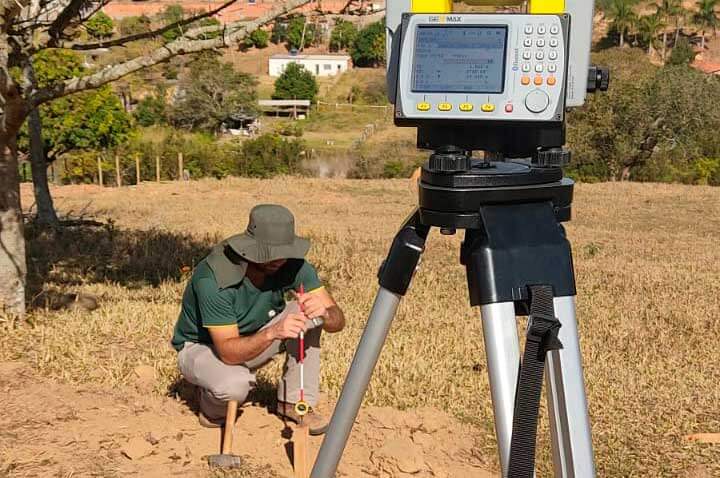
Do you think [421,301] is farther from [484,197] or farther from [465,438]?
[484,197]

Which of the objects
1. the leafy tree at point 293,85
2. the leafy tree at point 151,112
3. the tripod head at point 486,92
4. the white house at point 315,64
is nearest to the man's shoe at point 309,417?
the tripod head at point 486,92

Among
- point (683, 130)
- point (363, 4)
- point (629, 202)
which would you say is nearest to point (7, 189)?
point (363, 4)

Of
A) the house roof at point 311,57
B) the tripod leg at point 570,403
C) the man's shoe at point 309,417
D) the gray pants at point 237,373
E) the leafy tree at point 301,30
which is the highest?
the house roof at point 311,57

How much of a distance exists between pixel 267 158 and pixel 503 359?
3073 centimetres

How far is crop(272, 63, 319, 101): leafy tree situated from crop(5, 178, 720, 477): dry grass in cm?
4588

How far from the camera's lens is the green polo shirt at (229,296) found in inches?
136

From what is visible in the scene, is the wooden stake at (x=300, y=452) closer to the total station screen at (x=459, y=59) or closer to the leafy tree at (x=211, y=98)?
the total station screen at (x=459, y=59)

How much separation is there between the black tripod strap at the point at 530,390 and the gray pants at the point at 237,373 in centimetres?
204

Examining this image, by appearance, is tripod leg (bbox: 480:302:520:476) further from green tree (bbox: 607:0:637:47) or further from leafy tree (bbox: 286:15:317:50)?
green tree (bbox: 607:0:637:47)

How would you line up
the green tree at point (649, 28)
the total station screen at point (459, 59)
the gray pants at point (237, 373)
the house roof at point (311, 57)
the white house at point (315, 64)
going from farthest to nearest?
1. the green tree at point (649, 28)
2. the white house at point (315, 64)
3. the house roof at point (311, 57)
4. the gray pants at point (237, 373)
5. the total station screen at point (459, 59)

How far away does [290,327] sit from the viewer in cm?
329

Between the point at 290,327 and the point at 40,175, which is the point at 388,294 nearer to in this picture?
the point at 290,327

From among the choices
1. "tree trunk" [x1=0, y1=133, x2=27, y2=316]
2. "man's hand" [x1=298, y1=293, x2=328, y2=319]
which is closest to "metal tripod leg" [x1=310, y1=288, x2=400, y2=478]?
"man's hand" [x1=298, y1=293, x2=328, y2=319]

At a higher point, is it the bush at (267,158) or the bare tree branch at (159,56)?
the bare tree branch at (159,56)
